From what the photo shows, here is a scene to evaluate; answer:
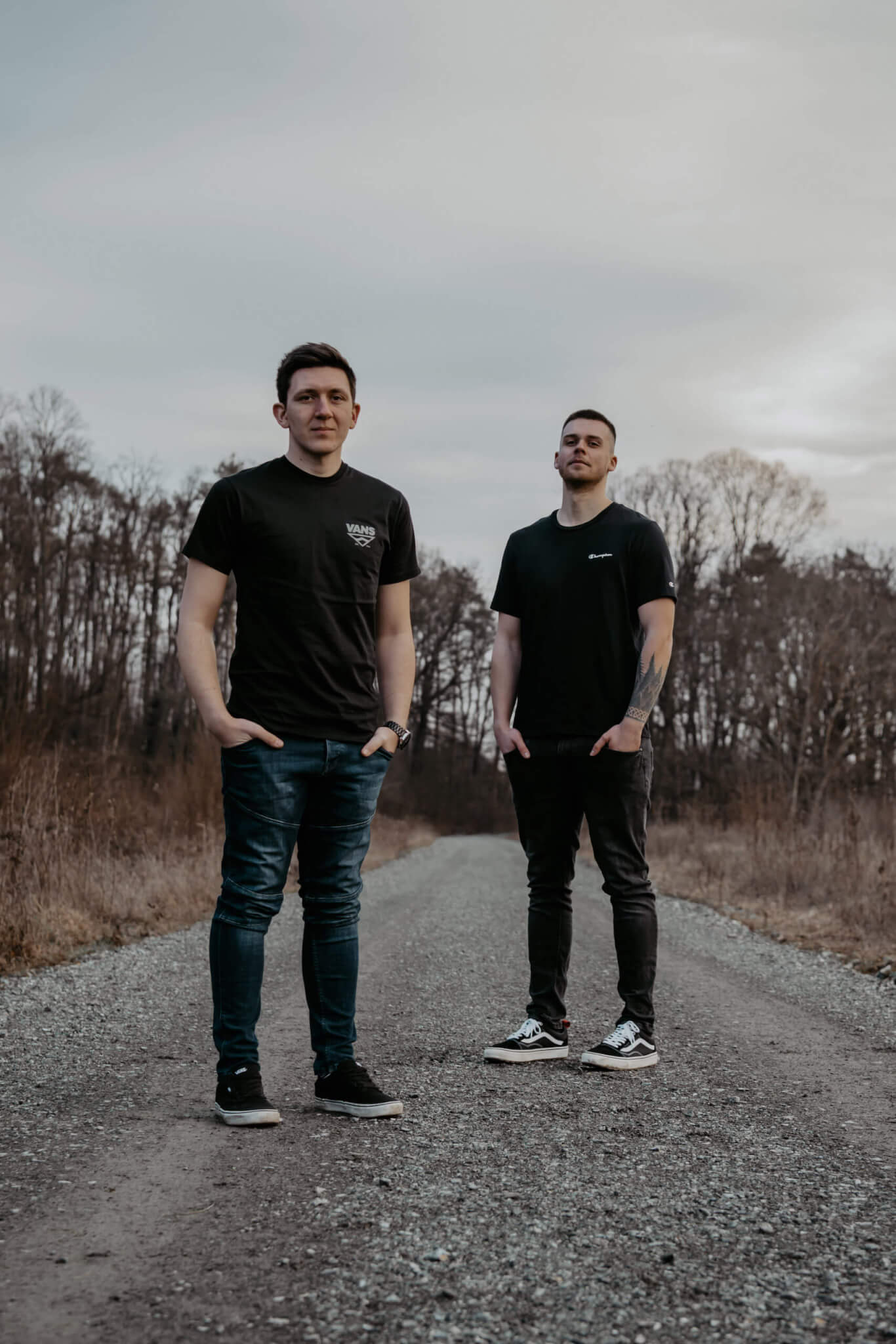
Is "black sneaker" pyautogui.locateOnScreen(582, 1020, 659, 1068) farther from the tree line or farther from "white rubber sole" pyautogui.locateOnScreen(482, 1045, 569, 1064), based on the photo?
the tree line

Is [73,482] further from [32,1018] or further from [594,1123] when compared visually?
[594,1123]

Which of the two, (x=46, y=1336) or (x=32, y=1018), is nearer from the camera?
(x=46, y=1336)

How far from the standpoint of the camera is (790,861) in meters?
11.6

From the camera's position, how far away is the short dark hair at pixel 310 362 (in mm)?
3299

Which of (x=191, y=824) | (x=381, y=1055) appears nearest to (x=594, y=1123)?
(x=381, y=1055)

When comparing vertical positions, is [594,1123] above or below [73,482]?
below

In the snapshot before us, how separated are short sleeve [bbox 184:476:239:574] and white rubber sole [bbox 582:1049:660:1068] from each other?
2.04 metres

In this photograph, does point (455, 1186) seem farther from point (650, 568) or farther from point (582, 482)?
point (582, 482)

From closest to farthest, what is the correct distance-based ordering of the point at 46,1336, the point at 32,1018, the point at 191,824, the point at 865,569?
the point at 46,1336, the point at 32,1018, the point at 191,824, the point at 865,569

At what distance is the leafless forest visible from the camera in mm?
8977

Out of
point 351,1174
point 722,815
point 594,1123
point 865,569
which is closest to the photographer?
point 351,1174

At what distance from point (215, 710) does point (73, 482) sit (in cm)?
2761

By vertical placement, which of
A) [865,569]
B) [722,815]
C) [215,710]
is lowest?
[722,815]

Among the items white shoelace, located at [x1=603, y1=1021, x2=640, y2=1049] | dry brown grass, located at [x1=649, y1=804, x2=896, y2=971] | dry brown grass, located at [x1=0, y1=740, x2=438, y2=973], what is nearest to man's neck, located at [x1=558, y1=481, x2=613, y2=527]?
white shoelace, located at [x1=603, y1=1021, x2=640, y2=1049]
